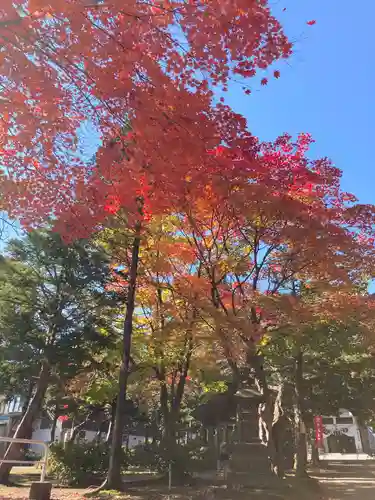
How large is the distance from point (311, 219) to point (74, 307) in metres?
8.83

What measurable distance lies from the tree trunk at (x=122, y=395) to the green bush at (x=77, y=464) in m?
2.25

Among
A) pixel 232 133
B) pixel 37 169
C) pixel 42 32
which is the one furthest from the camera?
pixel 37 169

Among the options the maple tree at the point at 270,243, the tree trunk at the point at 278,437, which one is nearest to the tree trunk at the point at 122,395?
the maple tree at the point at 270,243

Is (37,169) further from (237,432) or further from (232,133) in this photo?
(237,432)

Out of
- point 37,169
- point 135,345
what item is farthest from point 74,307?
point 37,169

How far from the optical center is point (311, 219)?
9.68 m

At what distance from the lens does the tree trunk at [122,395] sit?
34.4 ft

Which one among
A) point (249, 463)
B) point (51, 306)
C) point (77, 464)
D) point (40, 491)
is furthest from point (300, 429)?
point (40, 491)

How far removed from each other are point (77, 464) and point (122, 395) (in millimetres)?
3236

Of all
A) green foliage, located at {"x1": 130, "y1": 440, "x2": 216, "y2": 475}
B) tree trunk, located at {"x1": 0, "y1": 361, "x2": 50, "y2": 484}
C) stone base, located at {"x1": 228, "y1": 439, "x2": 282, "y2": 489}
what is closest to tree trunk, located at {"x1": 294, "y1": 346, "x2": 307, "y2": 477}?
stone base, located at {"x1": 228, "y1": 439, "x2": 282, "y2": 489}

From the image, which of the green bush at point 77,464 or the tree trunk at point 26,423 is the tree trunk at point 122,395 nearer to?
the green bush at point 77,464

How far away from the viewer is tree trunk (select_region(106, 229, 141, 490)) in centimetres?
1049

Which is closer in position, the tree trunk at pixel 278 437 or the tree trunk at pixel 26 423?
the tree trunk at pixel 278 437

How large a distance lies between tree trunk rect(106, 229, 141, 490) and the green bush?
88.7 inches
